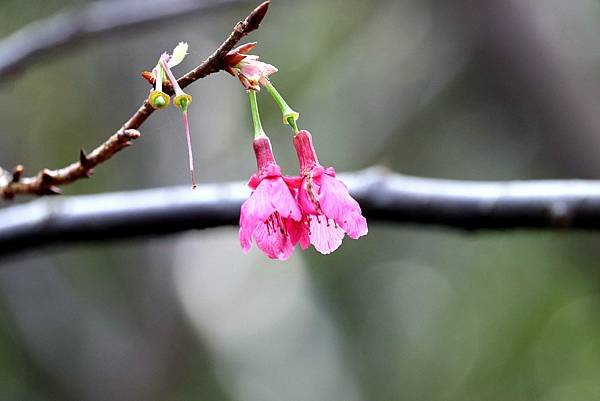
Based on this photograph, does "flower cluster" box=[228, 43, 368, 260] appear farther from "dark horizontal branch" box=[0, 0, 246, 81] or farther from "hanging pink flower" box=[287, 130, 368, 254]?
"dark horizontal branch" box=[0, 0, 246, 81]

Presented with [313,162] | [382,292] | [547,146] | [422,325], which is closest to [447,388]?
[422,325]

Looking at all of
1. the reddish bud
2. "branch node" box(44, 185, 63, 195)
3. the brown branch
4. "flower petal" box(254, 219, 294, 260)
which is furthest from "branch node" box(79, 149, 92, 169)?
the reddish bud

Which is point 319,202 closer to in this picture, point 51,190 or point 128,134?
point 128,134

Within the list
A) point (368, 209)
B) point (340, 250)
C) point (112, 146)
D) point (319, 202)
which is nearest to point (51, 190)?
point (112, 146)

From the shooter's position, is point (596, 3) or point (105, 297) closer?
point (105, 297)

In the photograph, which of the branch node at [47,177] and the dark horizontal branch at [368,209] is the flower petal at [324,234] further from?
the dark horizontal branch at [368,209]

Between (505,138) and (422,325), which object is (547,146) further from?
(422,325)

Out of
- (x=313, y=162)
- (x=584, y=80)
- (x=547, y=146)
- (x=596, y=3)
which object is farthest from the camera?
(x=596, y=3)

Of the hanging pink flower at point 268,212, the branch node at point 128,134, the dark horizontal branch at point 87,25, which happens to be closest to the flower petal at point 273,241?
the hanging pink flower at point 268,212
